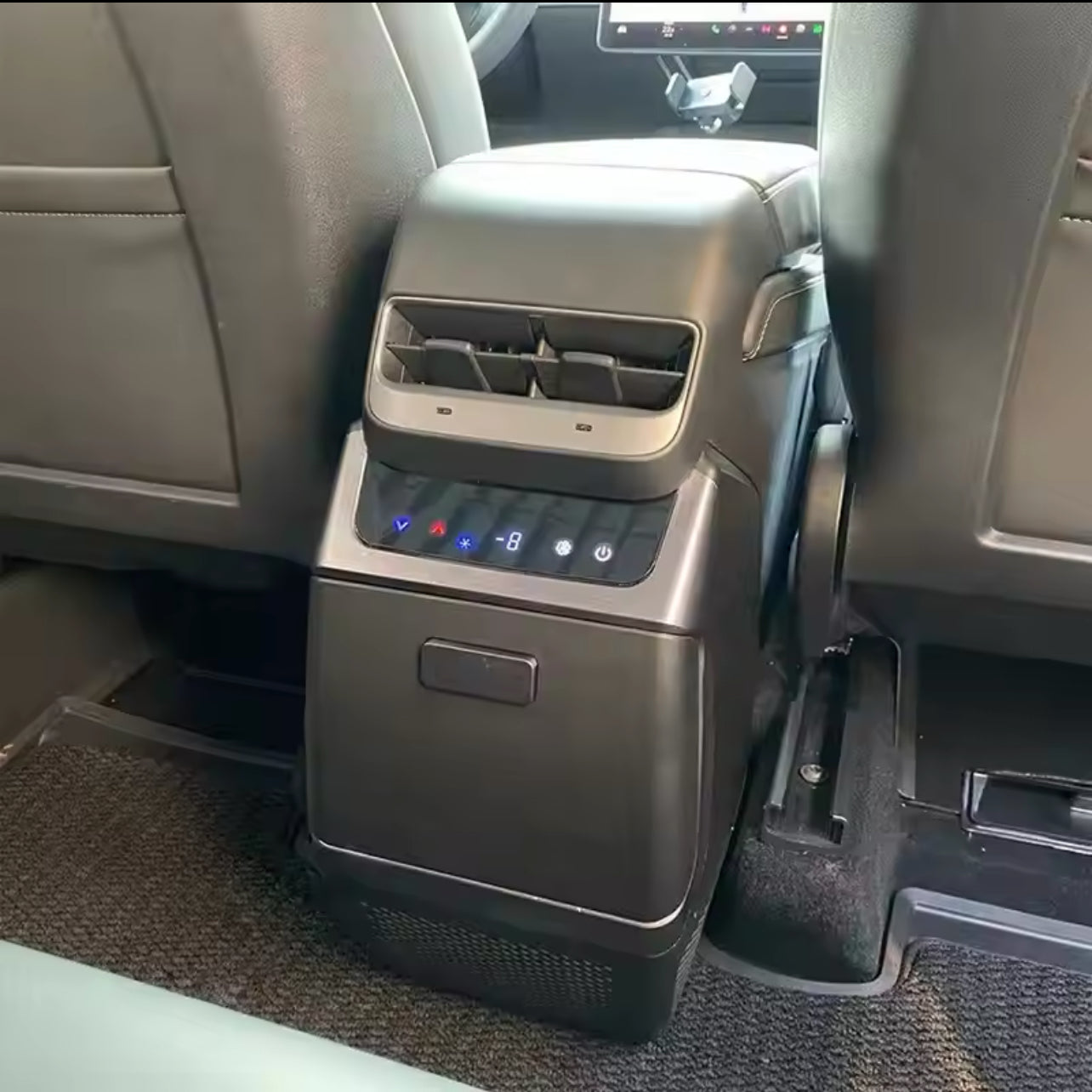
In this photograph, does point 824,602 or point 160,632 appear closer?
point 824,602

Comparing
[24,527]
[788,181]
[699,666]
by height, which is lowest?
[24,527]

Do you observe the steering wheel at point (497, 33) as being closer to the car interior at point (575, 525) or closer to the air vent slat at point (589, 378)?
the car interior at point (575, 525)

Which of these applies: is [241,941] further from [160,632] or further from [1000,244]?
[1000,244]

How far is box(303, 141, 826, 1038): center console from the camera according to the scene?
26.4 inches

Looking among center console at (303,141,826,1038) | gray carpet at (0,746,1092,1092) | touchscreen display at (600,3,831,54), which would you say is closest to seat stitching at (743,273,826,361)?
center console at (303,141,826,1038)

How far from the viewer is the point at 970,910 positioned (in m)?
0.92

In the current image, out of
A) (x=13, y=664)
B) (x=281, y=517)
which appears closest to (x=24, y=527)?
(x=13, y=664)

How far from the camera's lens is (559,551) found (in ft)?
2.28

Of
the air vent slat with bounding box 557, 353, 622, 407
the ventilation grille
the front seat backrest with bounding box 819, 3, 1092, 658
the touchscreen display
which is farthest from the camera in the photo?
the touchscreen display

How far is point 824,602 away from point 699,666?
0.56 feet

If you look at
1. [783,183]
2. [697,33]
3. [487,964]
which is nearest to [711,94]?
[697,33]

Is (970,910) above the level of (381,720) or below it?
below

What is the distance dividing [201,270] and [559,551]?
0.95ft

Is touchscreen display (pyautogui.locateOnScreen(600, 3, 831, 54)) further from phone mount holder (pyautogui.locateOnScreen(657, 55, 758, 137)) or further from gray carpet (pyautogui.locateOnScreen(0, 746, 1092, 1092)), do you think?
gray carpet (pyautogui.locateOnScreen(0, 746, 1092, 1092))
